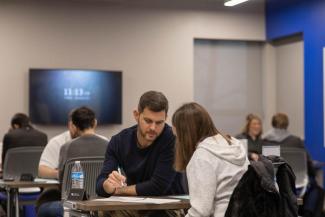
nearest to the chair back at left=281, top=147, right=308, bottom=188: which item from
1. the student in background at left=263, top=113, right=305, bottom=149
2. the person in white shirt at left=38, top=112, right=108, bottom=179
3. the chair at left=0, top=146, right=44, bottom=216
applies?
the student in background at left=263, top=113, right=305, bottom=149

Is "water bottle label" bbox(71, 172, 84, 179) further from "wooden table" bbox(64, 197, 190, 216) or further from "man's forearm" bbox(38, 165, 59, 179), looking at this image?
"man's forearm" bbox(38, 165, 59, 179)

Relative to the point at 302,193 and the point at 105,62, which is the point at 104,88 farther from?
the point at 302,193

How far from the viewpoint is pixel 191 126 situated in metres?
3.32

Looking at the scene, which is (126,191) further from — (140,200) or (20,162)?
(20,162)

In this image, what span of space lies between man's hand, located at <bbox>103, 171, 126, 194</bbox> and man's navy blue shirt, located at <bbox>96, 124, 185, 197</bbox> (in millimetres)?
76

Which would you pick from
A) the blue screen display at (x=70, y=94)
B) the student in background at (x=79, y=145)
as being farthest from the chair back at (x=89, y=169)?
the blue screen display at (x=70, y=94)

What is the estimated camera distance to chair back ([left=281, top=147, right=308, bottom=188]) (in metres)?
6.39

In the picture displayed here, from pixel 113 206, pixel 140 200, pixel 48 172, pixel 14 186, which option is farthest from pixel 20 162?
pixel 113 206

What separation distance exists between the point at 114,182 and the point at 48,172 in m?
1.76

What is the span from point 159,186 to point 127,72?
587 centimetres

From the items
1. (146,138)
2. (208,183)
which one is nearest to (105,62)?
(146,138)

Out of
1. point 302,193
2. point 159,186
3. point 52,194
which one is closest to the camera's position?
point 159,186

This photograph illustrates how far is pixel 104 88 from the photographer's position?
948 centimetres

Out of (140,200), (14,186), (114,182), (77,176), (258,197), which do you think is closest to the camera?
(258,197)
